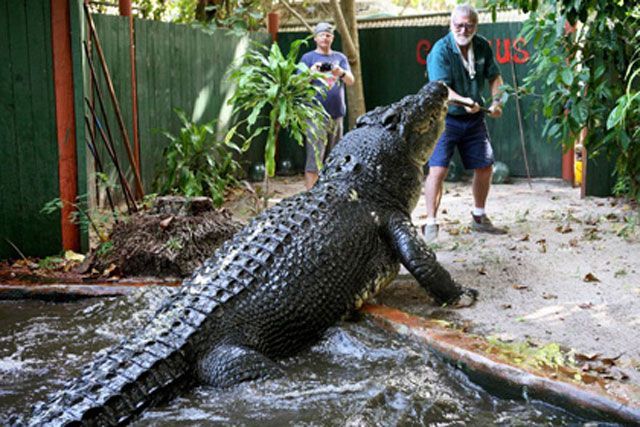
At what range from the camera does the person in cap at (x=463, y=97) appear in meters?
6.57

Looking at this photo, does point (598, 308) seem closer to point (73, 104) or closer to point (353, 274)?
point (353, 274)

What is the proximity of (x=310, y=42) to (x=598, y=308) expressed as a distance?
862 cm

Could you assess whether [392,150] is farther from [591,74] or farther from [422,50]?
[422,50]

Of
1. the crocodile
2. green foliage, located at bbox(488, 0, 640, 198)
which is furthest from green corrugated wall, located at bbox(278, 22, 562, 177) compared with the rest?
the crocodile

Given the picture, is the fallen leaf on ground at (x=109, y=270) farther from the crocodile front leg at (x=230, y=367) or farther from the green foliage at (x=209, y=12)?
the green foliage at (x=209, y=12)

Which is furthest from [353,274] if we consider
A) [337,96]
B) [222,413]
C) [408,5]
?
[408,5]

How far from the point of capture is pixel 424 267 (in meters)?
4.70

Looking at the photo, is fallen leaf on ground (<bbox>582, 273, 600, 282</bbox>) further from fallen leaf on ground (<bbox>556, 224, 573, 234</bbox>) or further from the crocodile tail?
the crocodile tail

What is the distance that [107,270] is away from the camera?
18.7ft

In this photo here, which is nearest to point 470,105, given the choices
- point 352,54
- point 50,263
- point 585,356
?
point 585,356

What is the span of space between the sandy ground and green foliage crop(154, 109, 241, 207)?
8.82 ft

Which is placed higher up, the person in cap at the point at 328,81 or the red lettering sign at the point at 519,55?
the red lettering sign at the point at 519,55

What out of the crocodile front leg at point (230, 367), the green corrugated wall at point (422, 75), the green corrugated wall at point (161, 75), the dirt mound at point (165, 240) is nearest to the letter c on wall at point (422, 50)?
the green corrugated wall at point (422, 75)

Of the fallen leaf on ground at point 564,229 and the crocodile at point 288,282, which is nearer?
the crocodile at point 288,282
